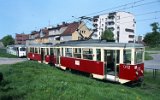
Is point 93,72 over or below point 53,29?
below

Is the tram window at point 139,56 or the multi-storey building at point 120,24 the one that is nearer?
the tram window at point 139,56

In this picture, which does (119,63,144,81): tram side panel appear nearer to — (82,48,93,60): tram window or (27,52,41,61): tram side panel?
(82,48,93,60): tram window

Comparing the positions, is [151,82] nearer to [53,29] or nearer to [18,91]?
[18,91]

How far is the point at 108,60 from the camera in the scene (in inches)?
716

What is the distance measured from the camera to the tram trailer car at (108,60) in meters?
16.4

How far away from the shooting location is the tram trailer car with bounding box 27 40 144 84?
1639 centimetres

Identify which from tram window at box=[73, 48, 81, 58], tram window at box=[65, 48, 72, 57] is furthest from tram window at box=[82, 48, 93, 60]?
tram window at box=[65, 48, 72, 57]

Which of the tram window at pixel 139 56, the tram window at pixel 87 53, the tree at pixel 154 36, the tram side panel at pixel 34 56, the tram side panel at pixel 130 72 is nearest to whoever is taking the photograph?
the tram side panel at pixel 130 72

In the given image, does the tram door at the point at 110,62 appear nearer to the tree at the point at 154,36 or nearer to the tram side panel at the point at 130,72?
the tram side panel at the point at 130,72

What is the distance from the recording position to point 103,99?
35.2 feet

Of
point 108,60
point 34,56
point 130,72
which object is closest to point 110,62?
point 108,60

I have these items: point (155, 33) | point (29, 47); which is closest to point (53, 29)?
point (155, 33)

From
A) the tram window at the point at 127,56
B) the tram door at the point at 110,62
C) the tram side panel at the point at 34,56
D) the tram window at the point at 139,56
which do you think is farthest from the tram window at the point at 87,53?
the tram side panel at the point at 34,56

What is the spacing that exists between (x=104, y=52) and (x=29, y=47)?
2450 centimetres
